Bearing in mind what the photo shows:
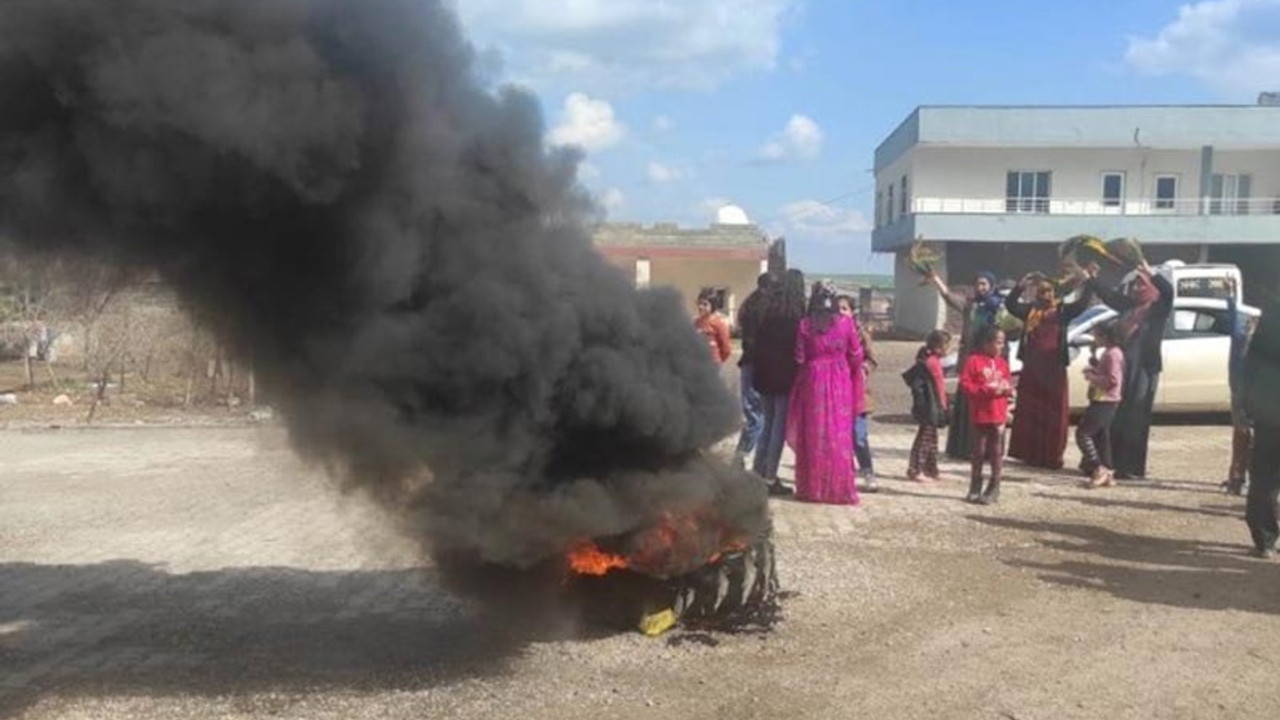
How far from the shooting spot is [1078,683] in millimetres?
5340

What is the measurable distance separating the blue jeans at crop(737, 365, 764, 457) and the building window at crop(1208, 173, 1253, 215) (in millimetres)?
32598

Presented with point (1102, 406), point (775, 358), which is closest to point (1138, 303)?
point (1102, 406)

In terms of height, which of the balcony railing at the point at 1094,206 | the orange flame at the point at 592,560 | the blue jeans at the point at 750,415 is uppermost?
the balcony railing at the point at 1094,206

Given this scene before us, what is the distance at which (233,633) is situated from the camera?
6.12m

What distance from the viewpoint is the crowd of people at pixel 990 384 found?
932cm

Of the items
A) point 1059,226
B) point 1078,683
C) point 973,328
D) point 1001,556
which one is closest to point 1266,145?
point 1059,226

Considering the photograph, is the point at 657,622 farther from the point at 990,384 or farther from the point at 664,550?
the point at 990,384

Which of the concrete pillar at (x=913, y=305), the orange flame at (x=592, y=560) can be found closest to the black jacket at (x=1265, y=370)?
the orange flame at (x=592, y=560)

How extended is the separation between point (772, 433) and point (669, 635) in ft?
13.1

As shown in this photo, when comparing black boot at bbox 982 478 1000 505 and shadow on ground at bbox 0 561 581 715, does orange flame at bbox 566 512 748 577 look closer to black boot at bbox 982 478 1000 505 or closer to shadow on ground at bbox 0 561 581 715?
shadow on ground at bbox 0 561 581 715

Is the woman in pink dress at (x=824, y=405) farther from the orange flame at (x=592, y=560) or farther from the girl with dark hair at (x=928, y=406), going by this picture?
the orange flame at (x=592, y=560)

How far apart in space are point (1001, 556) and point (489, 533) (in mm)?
4100

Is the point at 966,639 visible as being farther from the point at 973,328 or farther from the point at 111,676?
→ the point at 973,328

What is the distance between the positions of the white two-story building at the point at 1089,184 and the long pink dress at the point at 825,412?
28.6 meters
